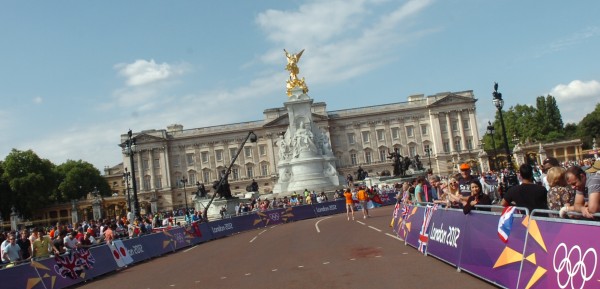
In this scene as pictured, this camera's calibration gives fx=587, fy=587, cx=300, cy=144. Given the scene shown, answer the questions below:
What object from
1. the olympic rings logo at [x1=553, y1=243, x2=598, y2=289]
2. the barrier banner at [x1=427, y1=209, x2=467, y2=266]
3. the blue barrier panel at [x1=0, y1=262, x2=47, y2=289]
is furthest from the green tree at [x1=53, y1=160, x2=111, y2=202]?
the olympic rings logo at [x1=553, y1=243, x2=598, y2=289]

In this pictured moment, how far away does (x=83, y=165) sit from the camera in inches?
4518

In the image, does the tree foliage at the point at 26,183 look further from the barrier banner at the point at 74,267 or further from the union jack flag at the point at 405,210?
the union jack flag at the point at 405,210

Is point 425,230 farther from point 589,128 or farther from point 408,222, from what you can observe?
point 589,128

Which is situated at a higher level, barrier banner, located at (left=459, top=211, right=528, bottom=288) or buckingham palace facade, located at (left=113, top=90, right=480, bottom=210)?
buckingham palace facade, located at (left=113, top=90, right=480, bottom=210)

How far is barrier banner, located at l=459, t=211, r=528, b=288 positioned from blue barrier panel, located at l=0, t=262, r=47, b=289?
1016 centimetres

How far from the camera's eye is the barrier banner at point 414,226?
45.4 feet

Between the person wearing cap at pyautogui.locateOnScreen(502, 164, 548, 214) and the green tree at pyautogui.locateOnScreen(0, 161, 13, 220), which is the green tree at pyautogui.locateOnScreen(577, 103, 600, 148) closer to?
the green tree at pyautogui.locateOnScreen(0, 161, 13, 220)

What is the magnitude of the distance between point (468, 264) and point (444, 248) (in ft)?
5.36

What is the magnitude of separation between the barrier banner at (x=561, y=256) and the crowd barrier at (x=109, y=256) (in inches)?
458

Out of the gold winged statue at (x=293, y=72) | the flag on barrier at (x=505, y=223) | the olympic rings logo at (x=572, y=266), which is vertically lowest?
the olympic rings logo at (x=572, y=266)

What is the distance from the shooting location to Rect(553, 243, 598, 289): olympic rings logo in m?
5.72

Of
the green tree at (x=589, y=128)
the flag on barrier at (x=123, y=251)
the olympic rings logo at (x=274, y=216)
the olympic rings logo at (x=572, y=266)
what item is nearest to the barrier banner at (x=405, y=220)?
the olympic rings logo at (x=572, y=266)

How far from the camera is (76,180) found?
110 metres

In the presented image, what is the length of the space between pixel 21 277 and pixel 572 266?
12.5 meters
